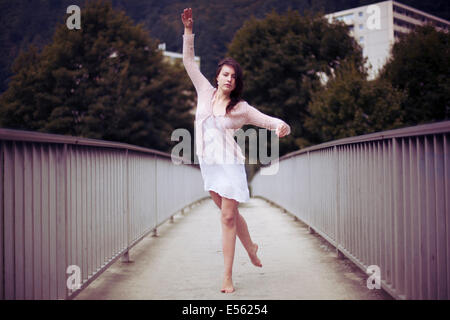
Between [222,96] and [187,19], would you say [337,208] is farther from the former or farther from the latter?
[187,19]

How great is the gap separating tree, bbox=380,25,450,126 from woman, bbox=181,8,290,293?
2519cm

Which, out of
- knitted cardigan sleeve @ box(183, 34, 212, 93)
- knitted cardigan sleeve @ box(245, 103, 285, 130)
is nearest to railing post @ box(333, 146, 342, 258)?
knitted cardigan sleeve @ box(245, 103, 285, 130)

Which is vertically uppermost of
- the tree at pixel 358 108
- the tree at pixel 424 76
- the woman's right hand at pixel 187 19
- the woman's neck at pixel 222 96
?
the tree at pixel 424 76

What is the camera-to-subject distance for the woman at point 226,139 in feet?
13.1

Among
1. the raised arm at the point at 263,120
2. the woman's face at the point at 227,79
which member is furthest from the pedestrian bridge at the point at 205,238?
the woman's face at the point at 227,79

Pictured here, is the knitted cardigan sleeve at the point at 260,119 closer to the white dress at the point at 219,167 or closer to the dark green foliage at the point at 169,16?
the white dress at the point at 219,167

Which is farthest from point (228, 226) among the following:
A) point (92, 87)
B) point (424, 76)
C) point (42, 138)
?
point (92, 87)

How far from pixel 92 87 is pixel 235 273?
91.7 feet

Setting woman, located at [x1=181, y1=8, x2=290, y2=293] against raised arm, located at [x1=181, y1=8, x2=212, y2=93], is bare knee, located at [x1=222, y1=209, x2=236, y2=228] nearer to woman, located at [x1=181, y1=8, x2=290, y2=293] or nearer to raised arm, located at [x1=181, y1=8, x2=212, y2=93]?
woman, located at [x1=181, y1=8, x2=290, y2=293]

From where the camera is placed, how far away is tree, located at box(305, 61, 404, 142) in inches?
868

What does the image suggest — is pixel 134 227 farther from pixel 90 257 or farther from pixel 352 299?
pixel 352 299

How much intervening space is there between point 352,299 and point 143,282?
5.85 ft

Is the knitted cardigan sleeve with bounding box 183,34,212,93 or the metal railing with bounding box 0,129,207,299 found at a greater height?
the knitted cardigan sleeve with bounding box 183,34,212,93

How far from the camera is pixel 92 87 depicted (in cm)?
3081
